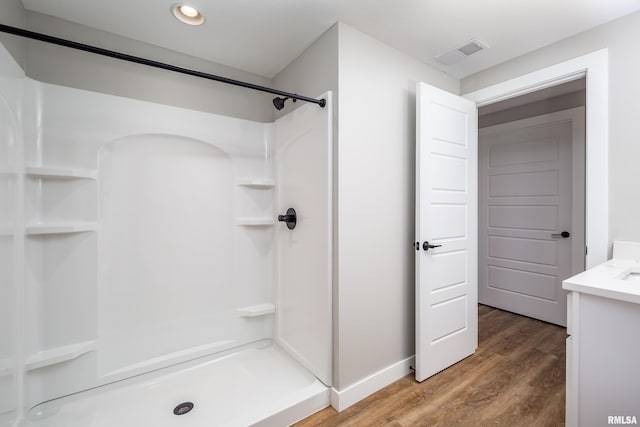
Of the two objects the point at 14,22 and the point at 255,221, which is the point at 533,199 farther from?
the point at 14,22

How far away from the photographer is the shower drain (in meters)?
1.67

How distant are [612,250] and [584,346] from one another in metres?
0.89

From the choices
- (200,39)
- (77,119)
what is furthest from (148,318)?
(200,39)

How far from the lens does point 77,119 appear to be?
1.74m

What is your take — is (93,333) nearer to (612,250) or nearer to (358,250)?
(358,250)

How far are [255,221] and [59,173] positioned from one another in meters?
1.25

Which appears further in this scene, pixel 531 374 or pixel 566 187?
pixel 566 187

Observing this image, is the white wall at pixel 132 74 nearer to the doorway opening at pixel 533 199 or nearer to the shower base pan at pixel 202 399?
the shower base pan at pixel 202 399

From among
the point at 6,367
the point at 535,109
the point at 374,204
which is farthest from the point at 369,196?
the point at 535,109

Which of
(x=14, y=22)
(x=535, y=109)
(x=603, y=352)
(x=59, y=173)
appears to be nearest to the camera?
(x=603, y=352)

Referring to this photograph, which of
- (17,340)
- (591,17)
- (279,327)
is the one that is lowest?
(279,327)

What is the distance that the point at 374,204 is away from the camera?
191 cm

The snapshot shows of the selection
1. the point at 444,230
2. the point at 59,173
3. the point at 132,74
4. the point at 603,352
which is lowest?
the point at 603,352

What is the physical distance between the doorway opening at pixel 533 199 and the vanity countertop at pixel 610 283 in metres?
1.52
